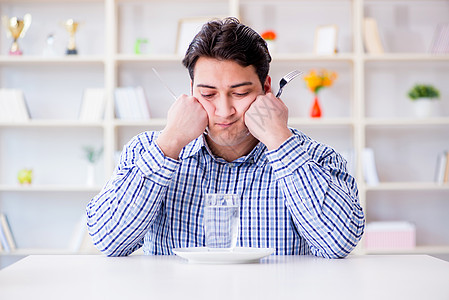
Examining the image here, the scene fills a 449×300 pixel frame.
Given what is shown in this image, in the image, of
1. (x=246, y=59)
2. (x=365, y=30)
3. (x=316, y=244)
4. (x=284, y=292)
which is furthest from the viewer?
(x=365, y=30)

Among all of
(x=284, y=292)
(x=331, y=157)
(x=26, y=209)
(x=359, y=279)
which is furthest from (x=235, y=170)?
(x=26, y=209)

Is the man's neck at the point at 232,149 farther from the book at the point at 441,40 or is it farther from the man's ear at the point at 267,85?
the book at the point at 441,40

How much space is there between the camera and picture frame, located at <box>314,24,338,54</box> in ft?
11.8

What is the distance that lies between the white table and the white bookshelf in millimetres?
2489

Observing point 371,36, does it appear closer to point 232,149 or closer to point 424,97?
point 424,97

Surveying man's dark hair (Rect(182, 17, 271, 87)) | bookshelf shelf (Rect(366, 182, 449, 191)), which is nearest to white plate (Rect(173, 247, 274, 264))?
man's dark hair (Rect(182, 17, 271, 87))

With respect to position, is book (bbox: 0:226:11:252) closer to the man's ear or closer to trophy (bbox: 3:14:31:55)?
trophy (bbox: 3:14:31:55)

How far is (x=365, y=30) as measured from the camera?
359 centimetres

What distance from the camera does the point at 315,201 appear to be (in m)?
1.45

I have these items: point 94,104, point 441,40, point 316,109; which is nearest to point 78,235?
point 94,104

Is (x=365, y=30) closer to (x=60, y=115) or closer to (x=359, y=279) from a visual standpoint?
(x=60, y=115)

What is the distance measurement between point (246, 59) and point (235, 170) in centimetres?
29

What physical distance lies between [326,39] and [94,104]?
55.3 inches

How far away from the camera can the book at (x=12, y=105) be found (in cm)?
359
